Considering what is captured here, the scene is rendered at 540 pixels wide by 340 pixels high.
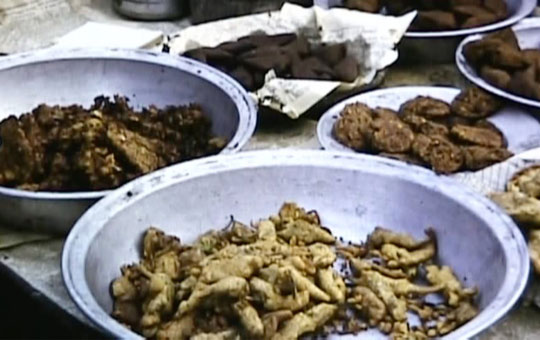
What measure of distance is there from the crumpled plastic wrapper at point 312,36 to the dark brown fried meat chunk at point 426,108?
0.57 ft

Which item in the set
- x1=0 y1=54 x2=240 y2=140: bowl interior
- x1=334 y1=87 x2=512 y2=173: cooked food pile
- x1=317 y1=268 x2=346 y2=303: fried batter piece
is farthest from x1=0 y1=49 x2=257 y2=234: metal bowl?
x1=317 y1=268 x2=346 y2=303: fried batter piece

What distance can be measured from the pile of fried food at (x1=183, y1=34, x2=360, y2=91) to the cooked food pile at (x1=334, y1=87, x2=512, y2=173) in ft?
0.65

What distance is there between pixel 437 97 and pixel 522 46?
0.42 meters

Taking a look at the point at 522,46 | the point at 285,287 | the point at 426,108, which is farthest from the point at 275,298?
the point at 522,46

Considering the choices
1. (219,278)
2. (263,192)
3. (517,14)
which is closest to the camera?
(219,278)

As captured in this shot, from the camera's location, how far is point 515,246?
5.19 feet

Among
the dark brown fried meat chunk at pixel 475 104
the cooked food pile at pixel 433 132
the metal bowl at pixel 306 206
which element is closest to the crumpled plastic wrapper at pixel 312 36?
the cooked food pile at pixel 433 132

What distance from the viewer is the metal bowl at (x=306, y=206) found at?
1.63 m

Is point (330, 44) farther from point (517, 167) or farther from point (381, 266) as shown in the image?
point (381, 266)

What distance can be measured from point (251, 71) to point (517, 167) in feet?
2.43

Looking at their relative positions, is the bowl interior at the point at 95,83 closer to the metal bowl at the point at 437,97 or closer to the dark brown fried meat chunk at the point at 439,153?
the metal bowl at the point at 437,97

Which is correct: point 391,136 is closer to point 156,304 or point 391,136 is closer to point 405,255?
point 405,255

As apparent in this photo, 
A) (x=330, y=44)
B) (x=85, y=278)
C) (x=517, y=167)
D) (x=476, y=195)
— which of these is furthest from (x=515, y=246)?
(x=330, y=44)

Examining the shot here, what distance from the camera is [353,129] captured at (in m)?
2.15
